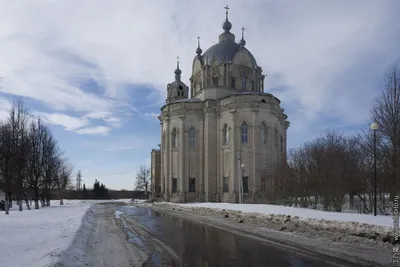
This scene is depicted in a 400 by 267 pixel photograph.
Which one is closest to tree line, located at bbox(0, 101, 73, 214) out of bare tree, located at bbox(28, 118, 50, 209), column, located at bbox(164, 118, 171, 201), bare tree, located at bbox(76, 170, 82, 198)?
bare tree, located at bbox(28, 118, 50, 209)

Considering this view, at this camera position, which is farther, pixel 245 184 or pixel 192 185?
pixel 192 185

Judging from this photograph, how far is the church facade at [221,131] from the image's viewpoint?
46875mm

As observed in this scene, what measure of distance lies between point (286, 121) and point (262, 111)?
13.5m

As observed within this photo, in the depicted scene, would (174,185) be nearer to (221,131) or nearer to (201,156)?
(201,156)

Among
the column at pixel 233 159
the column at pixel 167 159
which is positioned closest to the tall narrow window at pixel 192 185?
the column at pixel 167 159

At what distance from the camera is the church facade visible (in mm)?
46875

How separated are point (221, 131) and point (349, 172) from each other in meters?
28.5

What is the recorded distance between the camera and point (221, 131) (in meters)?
49.7

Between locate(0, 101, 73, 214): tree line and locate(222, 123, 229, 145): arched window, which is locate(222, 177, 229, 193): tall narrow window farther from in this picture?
locate(0, 101, 73, 214): tree line

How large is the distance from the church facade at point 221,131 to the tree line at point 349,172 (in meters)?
14.7

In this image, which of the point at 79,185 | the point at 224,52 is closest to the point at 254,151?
the point at 224,52

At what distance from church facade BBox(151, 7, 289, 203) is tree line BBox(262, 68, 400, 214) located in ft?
48.3

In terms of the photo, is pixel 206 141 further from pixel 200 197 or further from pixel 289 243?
pixel 289 243

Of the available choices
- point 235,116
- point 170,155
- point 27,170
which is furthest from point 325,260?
point 170,155
